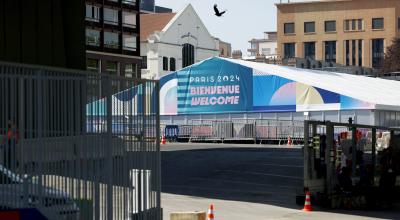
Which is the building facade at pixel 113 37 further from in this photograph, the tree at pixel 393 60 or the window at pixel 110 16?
the tree at pixel 393 60

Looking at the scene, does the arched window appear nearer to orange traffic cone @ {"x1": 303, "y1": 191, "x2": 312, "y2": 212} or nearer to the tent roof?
the tent roof

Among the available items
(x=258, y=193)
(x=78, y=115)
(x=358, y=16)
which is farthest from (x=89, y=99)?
(x=358, y=16)

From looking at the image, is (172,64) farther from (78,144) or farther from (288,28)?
(78,144)

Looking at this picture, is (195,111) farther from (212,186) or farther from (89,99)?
(89,99)

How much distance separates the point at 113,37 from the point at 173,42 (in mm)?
16487

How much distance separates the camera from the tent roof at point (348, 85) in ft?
180

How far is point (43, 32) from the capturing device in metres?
24.7

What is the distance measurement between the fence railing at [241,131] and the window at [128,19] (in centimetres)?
4321

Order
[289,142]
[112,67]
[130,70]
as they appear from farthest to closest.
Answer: [130,70] < [112,67] < [289,142]

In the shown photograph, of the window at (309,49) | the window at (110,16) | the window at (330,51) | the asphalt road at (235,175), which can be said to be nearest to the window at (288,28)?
the window at (309,49)

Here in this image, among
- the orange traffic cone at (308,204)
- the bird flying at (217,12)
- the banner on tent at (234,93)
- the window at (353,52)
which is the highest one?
the window at (353,52)

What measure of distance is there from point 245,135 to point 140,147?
43.8m

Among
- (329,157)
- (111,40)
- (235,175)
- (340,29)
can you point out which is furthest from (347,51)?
(329,157)

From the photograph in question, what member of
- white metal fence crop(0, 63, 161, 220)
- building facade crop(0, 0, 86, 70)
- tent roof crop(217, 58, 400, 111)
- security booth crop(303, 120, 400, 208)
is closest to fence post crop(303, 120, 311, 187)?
security booth crop(303, 120, 400, 208)
